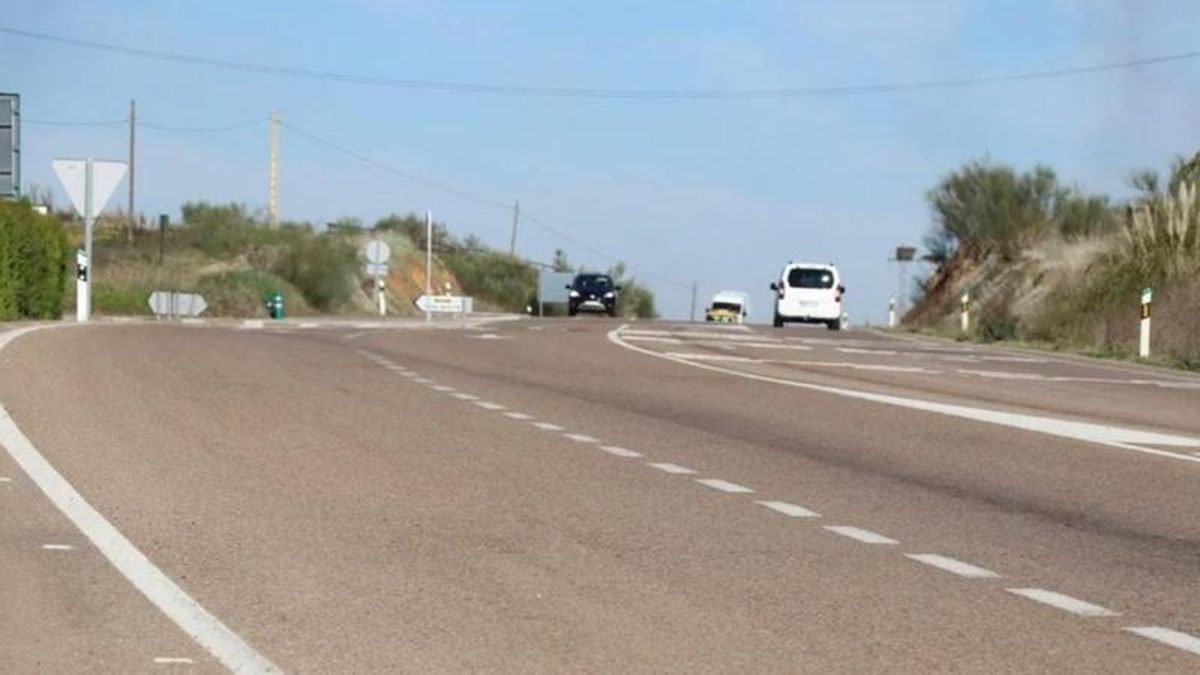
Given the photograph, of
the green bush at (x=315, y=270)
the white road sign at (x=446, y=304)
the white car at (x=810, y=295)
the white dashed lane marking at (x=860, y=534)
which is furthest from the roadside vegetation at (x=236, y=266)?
the white dashed lane marking at (x=860, y=534)

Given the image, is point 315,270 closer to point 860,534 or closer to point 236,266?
point 236,266

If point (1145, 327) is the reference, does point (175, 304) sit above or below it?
below

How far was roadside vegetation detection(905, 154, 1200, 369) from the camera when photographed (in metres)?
42.9

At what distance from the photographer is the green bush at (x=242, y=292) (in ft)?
221

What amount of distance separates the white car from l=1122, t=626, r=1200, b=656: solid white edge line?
51.2 meters

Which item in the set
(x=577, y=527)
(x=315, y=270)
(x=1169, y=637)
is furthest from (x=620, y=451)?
(x=315, y=270)

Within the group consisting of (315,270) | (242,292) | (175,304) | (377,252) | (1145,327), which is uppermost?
(377,252)

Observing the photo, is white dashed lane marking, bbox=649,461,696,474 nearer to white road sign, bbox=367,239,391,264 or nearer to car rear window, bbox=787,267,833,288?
car rear window, bbox=787,267,833,288

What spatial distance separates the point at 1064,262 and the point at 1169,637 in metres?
43.7

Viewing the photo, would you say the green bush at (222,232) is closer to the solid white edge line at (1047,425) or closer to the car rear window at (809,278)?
the car rear window at (809,278)

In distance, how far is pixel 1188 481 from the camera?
1584 cm

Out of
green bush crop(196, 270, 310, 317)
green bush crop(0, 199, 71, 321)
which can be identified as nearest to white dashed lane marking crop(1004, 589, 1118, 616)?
green bush crop(0, 199, 71, 321)

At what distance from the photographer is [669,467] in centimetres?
1572

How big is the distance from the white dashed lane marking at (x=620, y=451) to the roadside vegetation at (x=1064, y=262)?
20743 millimetres
